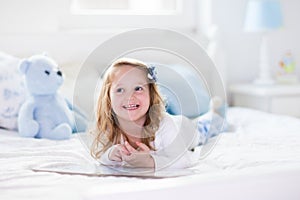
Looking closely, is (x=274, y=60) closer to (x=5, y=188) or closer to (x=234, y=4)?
(x=234, y=4)

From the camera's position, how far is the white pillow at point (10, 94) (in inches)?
77.0

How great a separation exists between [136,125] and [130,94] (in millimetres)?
97

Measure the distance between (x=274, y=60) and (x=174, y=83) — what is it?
1823 millimetres

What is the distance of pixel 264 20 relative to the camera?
8.88 feet

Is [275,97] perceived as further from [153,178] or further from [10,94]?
[153,178]

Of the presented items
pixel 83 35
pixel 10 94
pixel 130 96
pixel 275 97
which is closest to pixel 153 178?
pixel 130 96

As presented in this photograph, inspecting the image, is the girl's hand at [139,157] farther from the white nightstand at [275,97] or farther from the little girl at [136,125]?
the white nightstand at [275,97]

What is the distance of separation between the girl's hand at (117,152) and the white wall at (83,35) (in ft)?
4.12

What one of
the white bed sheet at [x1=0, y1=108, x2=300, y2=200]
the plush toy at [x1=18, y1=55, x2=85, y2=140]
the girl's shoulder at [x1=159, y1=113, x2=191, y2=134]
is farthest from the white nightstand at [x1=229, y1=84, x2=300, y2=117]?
the girl's shoulder at [x1=159, y1=113, x2=191, y2=134]

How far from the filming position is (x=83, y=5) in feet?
8.97

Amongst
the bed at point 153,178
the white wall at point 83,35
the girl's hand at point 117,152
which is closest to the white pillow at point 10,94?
the bed at point 153,178

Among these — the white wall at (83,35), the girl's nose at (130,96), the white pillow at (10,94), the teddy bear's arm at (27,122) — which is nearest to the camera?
the girl's nose at (130,96)

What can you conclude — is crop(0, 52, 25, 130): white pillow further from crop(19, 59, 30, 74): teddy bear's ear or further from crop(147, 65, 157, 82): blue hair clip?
crop(147, 65, 157, 82): blue hair clip

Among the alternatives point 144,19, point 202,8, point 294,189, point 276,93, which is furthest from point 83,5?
point 294,189
